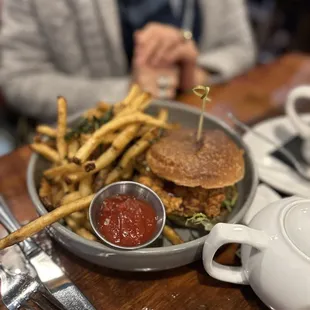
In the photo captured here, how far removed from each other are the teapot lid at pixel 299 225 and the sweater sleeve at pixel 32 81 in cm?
133

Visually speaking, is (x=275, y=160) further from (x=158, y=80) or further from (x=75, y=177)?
(x=75, y=177)

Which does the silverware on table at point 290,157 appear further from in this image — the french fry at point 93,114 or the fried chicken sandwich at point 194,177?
the french fry at point 93,114

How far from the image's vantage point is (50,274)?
1122 mm

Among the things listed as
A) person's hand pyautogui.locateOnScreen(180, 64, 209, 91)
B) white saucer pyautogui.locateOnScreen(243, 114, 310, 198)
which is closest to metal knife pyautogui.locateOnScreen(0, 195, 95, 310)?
white saucer pyautogui.locateOnScreen(243, 114, 310, 198)

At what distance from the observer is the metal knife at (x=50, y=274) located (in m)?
1.03

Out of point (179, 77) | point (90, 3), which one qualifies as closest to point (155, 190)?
point (179, 77)

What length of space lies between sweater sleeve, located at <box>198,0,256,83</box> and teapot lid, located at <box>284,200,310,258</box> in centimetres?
159

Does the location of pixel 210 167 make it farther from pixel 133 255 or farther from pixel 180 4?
pixel 180 4

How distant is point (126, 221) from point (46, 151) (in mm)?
442

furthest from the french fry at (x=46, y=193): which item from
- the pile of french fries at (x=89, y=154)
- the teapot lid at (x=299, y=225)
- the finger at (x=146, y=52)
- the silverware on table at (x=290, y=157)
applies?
the finger at (x=146, y=52)

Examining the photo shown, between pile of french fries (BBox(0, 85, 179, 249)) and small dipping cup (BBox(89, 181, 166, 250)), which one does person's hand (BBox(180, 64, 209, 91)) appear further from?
small dipping cup (BBox(89, 181, 166, 250))

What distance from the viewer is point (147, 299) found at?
109 cm

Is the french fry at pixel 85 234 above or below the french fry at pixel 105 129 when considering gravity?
below

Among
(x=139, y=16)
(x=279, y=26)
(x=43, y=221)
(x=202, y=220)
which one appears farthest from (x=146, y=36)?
(x=279, y=26)
